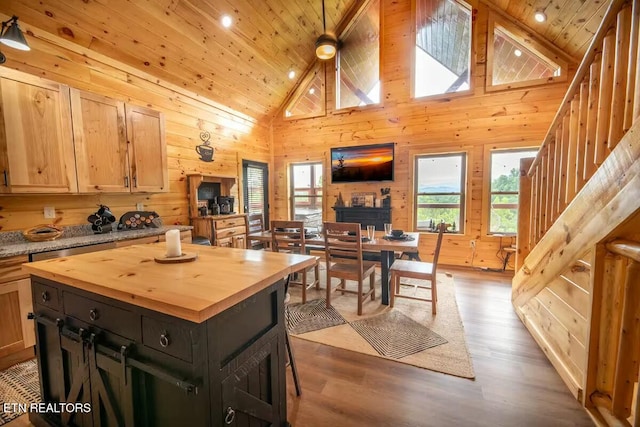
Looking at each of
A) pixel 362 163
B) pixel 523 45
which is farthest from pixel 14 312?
pixel 523 45

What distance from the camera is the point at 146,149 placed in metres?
3.28

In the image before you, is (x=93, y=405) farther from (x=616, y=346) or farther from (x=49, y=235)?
(x=616, y=346)

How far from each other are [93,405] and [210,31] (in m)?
4.13

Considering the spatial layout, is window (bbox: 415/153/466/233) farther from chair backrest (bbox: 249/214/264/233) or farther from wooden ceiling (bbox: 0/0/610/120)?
chair backrest (bbox: 249/214/264/233)

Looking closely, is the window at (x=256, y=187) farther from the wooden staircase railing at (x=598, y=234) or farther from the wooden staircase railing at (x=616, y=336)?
the wooden staircase railing at (x=616, y=336)

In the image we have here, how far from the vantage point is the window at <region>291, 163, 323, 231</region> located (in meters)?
5.79

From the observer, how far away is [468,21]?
439cm

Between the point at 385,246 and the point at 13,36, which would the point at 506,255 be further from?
the point at 13,36

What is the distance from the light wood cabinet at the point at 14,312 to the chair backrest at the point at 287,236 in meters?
2.10

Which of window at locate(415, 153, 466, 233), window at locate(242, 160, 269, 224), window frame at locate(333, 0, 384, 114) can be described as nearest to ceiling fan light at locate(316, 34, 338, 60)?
window frame at locate(333, 0, 384, 114)

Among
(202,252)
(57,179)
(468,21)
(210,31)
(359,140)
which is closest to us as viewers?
(202,252)

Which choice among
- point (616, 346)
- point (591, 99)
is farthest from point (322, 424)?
point (591, 99)

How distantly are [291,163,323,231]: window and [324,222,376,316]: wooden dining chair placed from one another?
270 cm

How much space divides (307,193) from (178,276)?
480 cm
